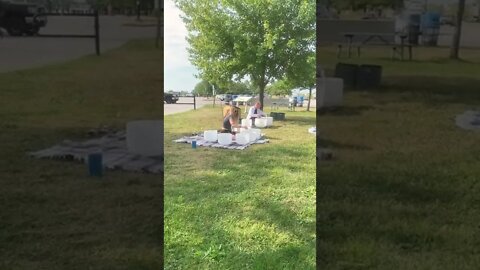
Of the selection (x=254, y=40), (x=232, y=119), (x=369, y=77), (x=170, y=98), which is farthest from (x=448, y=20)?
(x=170, y=98)

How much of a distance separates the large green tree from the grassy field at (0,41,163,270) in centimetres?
79

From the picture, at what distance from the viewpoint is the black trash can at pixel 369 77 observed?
354 cm

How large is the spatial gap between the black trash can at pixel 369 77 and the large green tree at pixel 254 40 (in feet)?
2.64

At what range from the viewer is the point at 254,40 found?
14.4ft

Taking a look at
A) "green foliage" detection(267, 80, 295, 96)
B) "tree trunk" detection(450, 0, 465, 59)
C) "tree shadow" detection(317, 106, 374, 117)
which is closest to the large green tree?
"green foliage" detection(267, 80, 295, 96)

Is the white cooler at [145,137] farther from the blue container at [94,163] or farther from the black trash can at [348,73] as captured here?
the black trash can at [348,73]

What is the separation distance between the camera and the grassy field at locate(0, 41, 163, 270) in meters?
3.44

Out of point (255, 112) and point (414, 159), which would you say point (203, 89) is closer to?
point (255, 112)

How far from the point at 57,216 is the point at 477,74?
2.56 metres

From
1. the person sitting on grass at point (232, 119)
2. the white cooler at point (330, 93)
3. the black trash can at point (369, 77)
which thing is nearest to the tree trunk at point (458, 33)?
the black trash can at point (369, 77)

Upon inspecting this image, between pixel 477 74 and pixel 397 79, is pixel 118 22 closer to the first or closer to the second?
pixel 397 79

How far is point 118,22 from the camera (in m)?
3.56

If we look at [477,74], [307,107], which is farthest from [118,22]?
[477,74]

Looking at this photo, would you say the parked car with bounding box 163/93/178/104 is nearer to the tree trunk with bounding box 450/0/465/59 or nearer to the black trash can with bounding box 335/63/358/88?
the black trash can with bounding box 335/63/358/88
